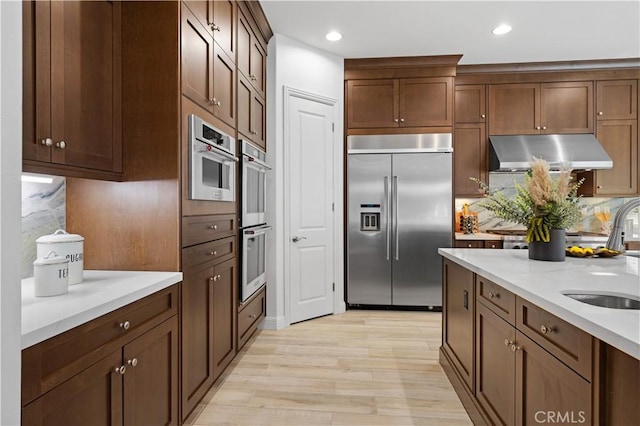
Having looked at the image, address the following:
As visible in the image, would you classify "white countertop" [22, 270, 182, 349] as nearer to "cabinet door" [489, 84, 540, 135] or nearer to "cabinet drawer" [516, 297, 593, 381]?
"cabinet drawer" [516, 297, 593, 381]

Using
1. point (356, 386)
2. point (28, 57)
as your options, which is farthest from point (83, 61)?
point (356, 386)

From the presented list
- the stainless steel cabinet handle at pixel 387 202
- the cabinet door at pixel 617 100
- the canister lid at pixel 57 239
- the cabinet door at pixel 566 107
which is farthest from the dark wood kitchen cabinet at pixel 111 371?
the cabinet door at pixel 617 100

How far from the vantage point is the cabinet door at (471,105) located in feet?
13.8

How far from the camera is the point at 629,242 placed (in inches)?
155

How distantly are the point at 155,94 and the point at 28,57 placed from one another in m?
0.55

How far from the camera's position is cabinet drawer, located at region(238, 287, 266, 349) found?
8.67ft

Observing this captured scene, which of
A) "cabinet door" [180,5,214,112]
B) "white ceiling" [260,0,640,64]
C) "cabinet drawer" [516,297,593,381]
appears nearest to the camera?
"cabinet drawer" [516,297,593,381]

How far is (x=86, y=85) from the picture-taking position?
4.65 feet

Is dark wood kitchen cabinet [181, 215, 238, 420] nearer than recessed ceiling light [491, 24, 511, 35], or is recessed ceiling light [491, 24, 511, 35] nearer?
dark wood kitchen cabinet [181, 215, 238, 420]

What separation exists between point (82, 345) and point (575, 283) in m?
1.72

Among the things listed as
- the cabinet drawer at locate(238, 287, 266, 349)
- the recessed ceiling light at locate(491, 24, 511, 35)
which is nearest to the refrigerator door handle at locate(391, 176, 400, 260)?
the cabinet drawer at locate(238, 287, 266, 349)

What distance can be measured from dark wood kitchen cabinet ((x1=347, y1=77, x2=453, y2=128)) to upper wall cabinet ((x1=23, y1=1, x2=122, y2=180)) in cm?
276

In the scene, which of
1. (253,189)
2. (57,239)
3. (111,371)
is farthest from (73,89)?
(253,189)

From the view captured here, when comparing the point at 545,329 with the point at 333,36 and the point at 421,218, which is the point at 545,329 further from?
the point at 333,36
